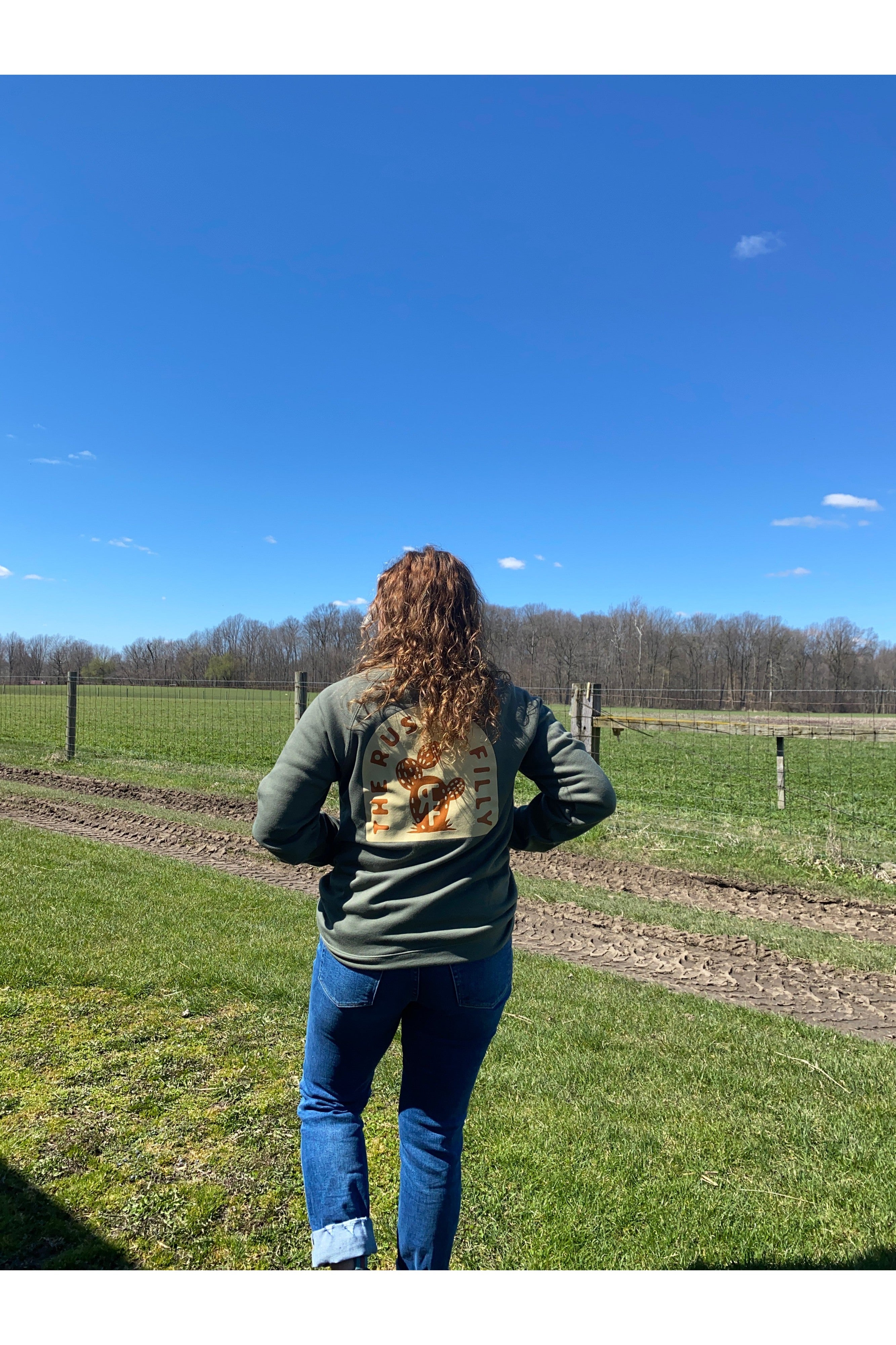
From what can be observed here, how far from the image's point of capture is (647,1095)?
3.22 m

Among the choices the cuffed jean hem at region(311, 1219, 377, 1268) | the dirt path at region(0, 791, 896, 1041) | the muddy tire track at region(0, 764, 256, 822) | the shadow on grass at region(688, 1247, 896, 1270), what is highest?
the cuffed jean hem at region(311, 1219, 377, 1268)

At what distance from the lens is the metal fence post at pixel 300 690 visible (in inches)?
501

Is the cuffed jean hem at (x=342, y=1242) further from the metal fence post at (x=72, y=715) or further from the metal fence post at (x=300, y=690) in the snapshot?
the metal fence post at (x=72, y=715)

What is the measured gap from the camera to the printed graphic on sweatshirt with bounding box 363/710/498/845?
5.70 feet

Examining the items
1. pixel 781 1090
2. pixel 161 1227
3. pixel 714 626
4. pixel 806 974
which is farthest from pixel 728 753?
pixel 714 626

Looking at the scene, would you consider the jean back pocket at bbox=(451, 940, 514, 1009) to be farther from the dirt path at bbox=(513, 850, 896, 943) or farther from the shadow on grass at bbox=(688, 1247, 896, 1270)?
the dirt path at bbox=(513, 850, 896, 943)

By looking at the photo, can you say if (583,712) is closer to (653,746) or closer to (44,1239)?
(44,1239)

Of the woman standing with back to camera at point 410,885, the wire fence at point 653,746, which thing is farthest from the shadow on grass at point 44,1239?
the wire fence at point 653,746

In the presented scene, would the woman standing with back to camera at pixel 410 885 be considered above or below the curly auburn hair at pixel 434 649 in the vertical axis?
below

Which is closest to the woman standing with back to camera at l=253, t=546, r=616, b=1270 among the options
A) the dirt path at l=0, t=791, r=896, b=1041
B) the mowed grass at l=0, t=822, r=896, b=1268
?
the mowed grass at l=0, t=822, r=896, b=1268

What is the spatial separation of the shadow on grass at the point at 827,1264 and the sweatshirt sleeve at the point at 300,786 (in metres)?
1.82

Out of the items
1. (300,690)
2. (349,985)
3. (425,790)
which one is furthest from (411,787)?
(300,690)

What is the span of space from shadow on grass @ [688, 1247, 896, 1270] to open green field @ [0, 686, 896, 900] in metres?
5.94

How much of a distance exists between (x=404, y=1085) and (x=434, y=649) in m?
1.09
